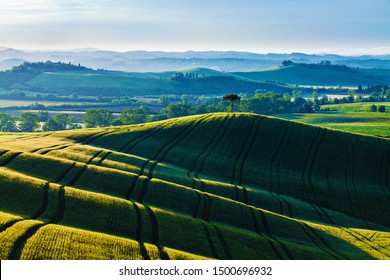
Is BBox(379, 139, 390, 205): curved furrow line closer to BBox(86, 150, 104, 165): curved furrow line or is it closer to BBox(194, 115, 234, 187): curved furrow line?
BBox(194, 115, 234, 187): curved furrow line

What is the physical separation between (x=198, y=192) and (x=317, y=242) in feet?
60.8

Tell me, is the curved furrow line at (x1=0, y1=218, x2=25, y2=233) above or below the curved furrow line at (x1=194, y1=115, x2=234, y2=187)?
above

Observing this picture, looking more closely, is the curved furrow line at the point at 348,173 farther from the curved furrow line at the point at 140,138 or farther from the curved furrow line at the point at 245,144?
the curved furrow line at the point at 140,138

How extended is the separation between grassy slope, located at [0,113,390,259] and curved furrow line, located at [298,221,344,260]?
26 centimetres

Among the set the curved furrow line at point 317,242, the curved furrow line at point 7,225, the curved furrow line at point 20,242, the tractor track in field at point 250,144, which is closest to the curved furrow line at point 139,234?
the curved furrow line at point 20,242

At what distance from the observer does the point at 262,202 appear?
7294 centimetres

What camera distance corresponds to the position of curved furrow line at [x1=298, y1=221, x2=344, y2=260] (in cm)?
5428

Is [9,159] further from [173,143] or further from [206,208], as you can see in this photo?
[173,143]

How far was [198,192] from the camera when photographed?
66562mm

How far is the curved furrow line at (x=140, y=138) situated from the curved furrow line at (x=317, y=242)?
46870 mm

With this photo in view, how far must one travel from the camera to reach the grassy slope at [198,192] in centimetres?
4684

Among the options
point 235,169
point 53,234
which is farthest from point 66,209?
point 235,169

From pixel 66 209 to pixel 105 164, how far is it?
87.8ft

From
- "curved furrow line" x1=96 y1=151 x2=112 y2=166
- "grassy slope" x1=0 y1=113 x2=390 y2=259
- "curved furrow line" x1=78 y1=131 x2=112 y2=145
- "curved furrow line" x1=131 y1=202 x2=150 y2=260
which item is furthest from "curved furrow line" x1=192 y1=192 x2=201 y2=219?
"curved furrow line" x1=78 y1=131 x2=112 y2=145
